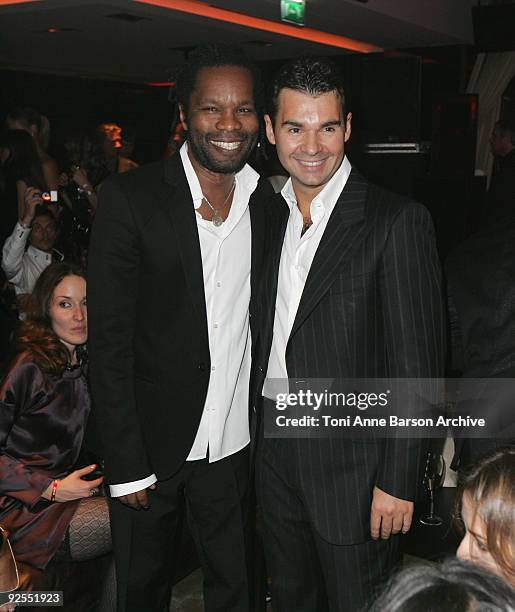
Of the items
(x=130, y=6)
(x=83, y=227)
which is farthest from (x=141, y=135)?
(x=83, y=227)

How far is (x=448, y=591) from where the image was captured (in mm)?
867

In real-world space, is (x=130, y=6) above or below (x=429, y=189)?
above

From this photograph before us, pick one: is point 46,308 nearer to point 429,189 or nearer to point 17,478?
point 17,478

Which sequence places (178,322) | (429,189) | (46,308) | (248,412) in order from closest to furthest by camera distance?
(178,322) < (248,412) < (46,308) < (429,189)

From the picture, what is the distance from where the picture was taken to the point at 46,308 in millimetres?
2428

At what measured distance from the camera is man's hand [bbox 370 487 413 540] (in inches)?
66.5

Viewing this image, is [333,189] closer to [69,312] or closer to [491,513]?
[491,513]

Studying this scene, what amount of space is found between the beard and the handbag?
3.56ft

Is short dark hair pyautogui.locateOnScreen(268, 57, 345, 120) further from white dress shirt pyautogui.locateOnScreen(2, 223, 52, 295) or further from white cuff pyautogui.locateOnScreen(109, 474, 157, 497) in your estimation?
white dress shirt pyautogui.locateOnScreen(2, 223, 52, 295)

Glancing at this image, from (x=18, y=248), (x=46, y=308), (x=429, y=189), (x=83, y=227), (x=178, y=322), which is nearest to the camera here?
(x=178, y=322)

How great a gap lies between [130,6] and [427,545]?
5888mm

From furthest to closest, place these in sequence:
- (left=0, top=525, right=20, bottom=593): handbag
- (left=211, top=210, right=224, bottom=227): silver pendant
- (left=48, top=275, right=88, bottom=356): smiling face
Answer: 1. (left=48, top=275, right=88, bottom=356): smiling face
2. (left=0, top=525, right=20, bottom=593): handbag
3. (left=211, top=210, right=224, bottom=227): silver pendant

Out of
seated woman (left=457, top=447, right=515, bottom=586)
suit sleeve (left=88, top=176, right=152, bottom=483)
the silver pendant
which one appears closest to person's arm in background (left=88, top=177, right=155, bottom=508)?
suit sleeve (left=88, top=176, right=152, bottom=483)

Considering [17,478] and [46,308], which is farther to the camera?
[46,308]
